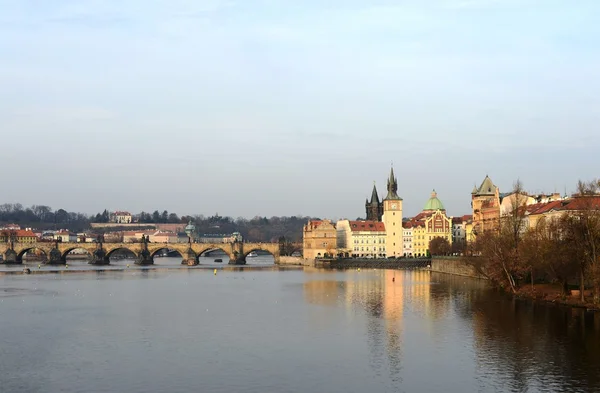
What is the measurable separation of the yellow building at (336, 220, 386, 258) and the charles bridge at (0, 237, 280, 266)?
15.9 m

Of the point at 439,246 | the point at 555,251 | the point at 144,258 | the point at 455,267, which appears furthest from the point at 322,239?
the point at 555,251

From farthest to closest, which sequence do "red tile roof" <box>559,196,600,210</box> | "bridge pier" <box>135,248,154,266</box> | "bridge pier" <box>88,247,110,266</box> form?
1. "bridge pier" <box>88,247,110,266</box>
2. "bridge pier" <box>135,248,154,266</box>
3. "red tile roof" <box>559,196,600,210</box>

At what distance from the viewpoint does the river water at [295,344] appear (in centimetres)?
3256

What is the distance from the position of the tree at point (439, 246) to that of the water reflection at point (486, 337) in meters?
65.1

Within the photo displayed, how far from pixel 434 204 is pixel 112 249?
69.5 metres

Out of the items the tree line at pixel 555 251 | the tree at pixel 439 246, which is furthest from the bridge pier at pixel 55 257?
the tree line at pixel 555 251

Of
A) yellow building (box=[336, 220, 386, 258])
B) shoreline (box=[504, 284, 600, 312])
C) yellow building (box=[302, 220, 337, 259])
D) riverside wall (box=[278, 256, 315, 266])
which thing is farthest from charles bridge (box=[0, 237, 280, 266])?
shoreline (box=[504, 284, 600, 312])

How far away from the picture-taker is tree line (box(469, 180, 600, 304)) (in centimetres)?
5457

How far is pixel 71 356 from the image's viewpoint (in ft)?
125

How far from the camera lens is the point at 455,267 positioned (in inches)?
4213

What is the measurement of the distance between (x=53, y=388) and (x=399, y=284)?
60.6 metres

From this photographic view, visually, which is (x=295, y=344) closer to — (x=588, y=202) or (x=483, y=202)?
(x=588, y=202)

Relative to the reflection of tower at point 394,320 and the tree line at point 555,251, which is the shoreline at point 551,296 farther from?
the reflection of tower at point 394,320

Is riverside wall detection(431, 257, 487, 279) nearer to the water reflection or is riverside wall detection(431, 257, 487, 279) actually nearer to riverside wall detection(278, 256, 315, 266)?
the water reflection
